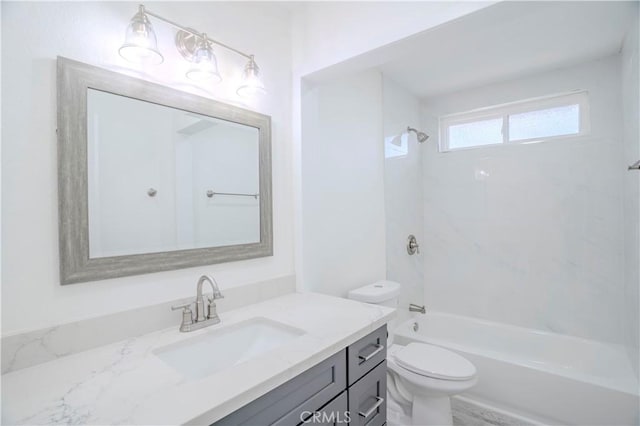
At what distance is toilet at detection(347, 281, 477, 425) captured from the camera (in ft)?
5.53

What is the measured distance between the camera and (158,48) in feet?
3.94

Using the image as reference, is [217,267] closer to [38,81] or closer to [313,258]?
[313,258]

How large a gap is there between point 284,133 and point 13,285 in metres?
1.29

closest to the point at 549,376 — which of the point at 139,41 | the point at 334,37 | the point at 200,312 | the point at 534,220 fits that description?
the point at 534,220

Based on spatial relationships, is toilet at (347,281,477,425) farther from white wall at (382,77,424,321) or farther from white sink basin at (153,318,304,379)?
white sink basin at (153,318,304,379)

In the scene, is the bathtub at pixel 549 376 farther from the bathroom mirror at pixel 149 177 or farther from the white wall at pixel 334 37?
the bathroom mirror at pixel 149 177

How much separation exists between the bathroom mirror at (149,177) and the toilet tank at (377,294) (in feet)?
2.33

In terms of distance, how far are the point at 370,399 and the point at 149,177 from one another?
1.27 meters

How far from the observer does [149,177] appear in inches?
46.3

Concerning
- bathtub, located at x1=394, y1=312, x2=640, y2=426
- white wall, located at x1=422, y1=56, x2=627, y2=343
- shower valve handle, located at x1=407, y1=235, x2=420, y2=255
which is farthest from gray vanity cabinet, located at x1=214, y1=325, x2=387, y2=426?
white wall, located at x1=422, y1=56, x2=627, y2=343

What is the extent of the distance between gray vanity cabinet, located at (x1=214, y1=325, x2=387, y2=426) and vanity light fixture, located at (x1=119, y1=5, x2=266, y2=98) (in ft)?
3.97

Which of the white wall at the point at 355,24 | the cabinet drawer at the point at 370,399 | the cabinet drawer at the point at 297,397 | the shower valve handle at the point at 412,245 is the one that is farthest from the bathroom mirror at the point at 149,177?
the shower valve handle at the point at 412,245

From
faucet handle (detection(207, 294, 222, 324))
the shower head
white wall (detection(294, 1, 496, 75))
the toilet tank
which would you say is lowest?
the toilet tank

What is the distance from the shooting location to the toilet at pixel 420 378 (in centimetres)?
169
